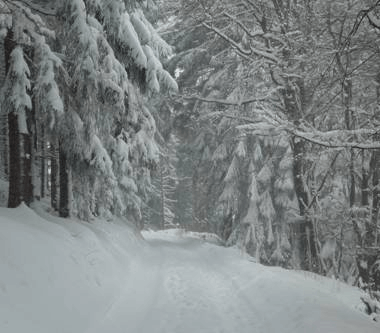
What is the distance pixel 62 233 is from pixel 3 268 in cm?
350

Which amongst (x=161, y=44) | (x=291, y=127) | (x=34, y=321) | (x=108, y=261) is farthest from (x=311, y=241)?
(x=34, y=321)

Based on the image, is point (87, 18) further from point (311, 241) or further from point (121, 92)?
point (311, 241)

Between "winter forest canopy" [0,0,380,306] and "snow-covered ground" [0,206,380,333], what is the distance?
5.07ft

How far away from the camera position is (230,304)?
8711 millimetres

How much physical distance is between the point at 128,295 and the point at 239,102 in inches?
231

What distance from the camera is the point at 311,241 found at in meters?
11.8

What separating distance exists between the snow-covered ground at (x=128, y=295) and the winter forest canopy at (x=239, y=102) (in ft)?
5.07

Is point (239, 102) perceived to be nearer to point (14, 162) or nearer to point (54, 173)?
point (14, 162)

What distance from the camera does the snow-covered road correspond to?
6.89 metres

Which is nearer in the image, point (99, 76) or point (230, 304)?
→ point (230, 304)

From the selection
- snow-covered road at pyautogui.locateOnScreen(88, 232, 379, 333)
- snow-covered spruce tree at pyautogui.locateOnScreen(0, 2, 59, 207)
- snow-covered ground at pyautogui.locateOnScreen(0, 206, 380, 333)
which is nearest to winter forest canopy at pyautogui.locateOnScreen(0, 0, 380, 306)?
snow-covered spruce tree at pyautogui.locateOnScreen(0, 2, 59, 207)

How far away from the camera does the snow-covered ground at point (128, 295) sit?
20.8 ft

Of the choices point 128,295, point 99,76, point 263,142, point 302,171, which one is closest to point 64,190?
point 99,76

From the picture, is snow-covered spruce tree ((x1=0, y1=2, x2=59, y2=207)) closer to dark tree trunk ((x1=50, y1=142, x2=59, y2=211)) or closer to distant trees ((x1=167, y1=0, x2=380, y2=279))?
dark tree trunk ((x1=50, y1=142, x2=59, y2=211))
